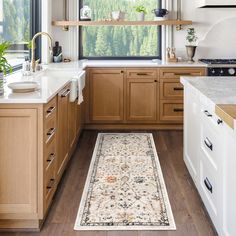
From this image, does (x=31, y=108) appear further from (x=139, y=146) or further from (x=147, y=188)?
(x=139, y=146)

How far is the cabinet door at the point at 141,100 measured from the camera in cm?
536

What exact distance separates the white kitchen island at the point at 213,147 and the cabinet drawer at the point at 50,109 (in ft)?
3.41

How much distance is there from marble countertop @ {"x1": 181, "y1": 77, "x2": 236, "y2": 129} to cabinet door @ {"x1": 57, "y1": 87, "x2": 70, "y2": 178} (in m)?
1.07

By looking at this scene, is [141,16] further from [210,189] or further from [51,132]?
[210,189]

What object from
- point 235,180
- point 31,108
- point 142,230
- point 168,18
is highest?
point 168,18

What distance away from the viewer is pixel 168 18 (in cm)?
582

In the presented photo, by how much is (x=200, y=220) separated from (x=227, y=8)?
398 centimetres

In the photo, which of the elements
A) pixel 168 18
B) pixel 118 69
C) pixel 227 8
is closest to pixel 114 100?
pixel 118 69

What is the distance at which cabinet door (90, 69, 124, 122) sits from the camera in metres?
5.34

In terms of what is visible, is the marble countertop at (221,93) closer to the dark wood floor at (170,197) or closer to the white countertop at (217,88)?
the white countertop at (217,88)

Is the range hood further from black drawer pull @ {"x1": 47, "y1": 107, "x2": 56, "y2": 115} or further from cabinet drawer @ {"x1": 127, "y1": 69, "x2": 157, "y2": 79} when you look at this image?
black drawer pull @ {"x1": 47, "y1": 107, "x2": 56, "y2": 115}

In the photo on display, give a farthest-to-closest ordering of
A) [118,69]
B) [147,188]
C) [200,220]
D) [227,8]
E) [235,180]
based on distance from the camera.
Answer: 1. [227,8]
2. [118,69]
3. [147,188]
4. [200,220]
5. [235,180]

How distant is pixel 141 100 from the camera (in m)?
5.41

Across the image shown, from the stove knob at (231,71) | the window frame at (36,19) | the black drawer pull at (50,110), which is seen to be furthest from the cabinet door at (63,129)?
the stove knob at (231,71)
